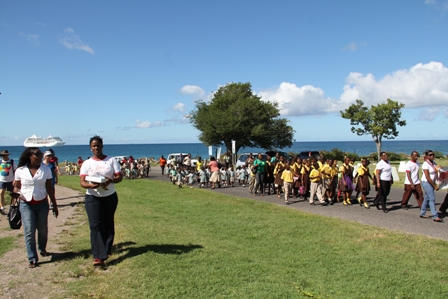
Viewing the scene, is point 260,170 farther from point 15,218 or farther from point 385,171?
point 15,218

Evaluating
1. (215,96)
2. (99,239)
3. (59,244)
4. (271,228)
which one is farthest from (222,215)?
(215,96)

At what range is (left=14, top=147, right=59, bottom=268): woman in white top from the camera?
5781mm

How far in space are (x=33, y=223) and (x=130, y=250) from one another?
152 centimetres

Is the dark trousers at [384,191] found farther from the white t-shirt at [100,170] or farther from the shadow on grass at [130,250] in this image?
the white t-shirt at [100,170]

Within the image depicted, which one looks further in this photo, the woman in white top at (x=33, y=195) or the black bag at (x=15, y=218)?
the black bag at (x=15, y=218)

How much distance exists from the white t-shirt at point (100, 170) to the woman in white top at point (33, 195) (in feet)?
2.81

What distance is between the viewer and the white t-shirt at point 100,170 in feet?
18.2

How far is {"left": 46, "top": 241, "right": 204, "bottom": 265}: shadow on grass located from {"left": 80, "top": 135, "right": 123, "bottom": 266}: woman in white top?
0.36 meters

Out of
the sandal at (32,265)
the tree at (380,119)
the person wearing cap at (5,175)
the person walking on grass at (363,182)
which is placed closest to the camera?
the sandal at (32,265)

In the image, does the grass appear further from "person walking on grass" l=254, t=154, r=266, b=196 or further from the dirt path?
"person walking on grass" l=254, t=154, r=266, b=196

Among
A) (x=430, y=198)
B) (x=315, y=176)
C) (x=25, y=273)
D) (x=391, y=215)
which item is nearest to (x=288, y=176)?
(x=315, y=176)

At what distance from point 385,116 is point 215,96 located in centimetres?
1844

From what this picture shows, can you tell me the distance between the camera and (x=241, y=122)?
39.1 meters

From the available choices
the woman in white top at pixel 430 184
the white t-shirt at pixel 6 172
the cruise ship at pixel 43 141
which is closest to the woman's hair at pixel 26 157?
the white t-shirt at pixel 6 172
